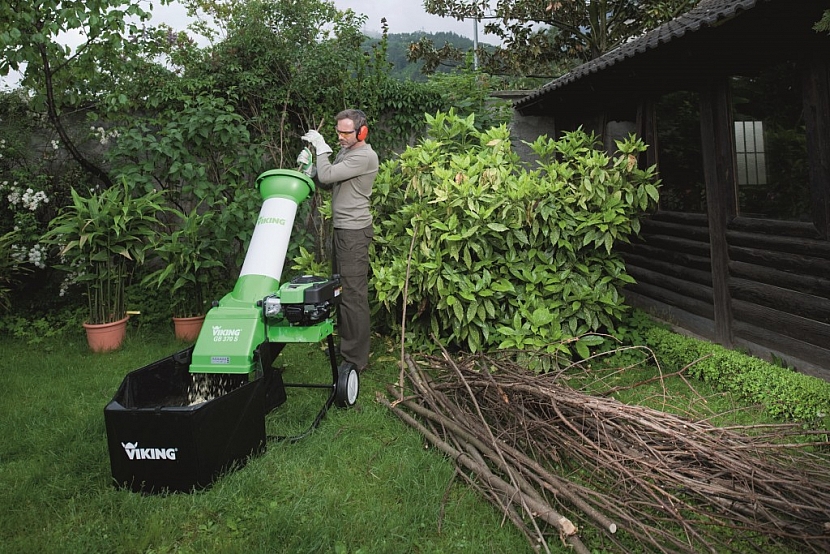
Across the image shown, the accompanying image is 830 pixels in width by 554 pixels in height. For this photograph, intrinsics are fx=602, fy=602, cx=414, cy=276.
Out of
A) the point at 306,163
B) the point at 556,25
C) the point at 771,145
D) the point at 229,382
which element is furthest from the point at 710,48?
the point at 556,25

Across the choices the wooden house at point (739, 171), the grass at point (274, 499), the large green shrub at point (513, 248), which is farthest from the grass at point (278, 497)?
the large green shrub at point (513, 248)

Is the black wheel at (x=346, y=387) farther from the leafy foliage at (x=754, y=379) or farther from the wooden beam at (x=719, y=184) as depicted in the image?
the wooden beam at (x=719, y=184)

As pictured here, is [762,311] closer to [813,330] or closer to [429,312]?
[813,330]

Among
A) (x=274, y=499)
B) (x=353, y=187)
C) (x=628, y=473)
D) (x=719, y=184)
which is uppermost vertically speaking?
(x=353, y=187)

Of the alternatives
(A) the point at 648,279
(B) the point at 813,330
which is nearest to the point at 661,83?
(A) the point at 648,279

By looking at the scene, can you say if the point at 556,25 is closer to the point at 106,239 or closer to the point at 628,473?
the point at 106,239

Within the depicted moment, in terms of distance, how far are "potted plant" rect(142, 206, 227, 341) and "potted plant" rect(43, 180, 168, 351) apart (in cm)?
23

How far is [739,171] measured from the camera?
15.2 ft

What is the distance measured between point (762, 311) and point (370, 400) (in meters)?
2.90

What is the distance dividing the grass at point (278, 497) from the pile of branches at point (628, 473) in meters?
0.17

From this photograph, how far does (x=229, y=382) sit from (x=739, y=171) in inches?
158

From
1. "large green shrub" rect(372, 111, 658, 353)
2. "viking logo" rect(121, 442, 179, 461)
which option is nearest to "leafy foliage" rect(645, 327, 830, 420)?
"large green shrub" rect(372, 111, 658, 353)

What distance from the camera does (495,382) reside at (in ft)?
10.9

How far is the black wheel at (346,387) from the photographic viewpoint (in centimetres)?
373
